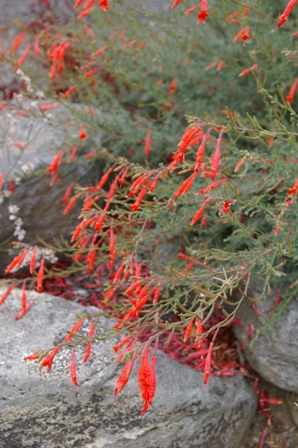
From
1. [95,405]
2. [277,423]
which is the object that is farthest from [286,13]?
[277,423]

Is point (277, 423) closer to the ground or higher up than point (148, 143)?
closer to the ground

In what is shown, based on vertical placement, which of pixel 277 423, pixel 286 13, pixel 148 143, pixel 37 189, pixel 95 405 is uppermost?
pixel 286 13

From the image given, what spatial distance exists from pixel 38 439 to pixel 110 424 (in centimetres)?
41

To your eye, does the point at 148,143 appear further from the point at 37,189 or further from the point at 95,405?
the point at 95,405

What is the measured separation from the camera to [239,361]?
3.63 metres

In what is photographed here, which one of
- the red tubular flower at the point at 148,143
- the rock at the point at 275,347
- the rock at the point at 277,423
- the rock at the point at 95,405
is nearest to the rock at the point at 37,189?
the red tubular flower at the point at 148,143

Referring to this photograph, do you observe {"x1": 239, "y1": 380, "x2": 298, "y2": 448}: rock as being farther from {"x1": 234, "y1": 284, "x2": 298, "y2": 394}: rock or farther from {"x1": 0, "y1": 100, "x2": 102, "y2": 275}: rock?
{"x1": 0, "y1": 100, "x2": 102, "y2": 275}: rock

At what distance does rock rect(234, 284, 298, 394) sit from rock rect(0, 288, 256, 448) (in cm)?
32

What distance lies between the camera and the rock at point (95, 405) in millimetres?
2928

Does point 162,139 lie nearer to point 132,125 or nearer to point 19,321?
point 132,125

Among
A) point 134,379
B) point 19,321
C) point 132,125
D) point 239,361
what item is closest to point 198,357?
point 239,361

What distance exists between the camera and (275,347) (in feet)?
10.7

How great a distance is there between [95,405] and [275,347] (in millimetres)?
1142

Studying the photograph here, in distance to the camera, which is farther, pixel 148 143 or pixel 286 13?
pixel 148 143
